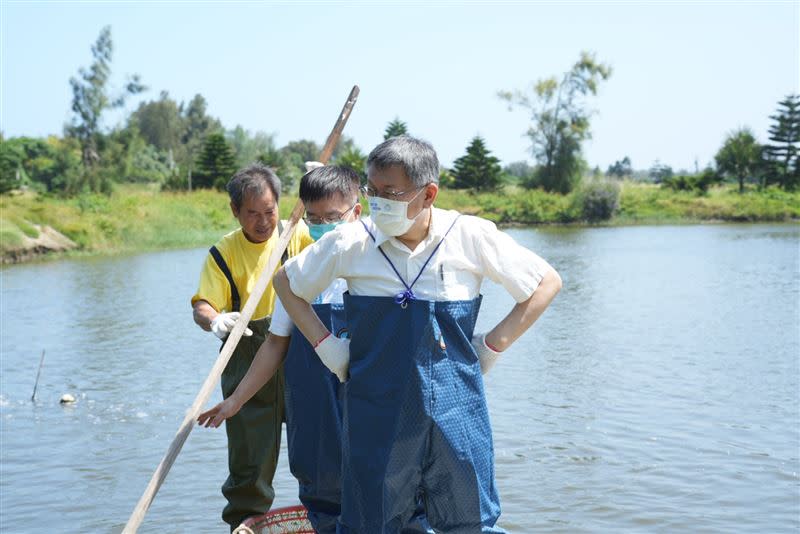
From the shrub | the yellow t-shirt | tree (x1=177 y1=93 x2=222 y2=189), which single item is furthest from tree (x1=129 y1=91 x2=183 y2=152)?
the yellow t-shirt

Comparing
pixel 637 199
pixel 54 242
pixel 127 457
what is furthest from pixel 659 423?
pixel 637 199

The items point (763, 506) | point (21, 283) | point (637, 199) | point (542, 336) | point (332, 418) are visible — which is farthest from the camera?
point (637, 199)

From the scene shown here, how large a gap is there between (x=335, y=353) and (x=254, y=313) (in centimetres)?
127

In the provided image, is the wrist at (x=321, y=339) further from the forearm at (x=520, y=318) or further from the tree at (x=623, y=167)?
the tree at (x=623, y=167)

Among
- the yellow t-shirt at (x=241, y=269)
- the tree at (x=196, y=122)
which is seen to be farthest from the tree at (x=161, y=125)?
the yellow t-shirt at (x=241, y=269)

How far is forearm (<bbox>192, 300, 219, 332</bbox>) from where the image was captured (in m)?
4.04

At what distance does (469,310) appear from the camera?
114 inches

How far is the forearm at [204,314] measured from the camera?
4.04 m

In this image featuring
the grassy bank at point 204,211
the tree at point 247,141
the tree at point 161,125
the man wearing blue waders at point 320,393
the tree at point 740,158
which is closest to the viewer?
the man wearing blue waders at point 320,393

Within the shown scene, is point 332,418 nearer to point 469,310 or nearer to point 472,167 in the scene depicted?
point 469,310

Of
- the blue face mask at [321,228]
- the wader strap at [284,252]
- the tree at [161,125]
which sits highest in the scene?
the tree at [161,125]

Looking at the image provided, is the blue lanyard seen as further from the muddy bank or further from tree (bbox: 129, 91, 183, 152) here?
tree (bbox: 129, 91, 183, 152)

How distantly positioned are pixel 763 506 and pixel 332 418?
3.41 m

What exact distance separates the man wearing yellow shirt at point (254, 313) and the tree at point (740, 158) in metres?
59.8
